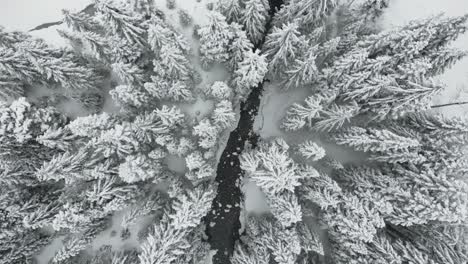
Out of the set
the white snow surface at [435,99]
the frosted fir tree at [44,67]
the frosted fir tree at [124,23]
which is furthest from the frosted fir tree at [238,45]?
the frosted fir tree at [44,67]

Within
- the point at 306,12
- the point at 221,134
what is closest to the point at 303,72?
the point at 306,12

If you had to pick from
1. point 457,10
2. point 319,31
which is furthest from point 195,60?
point 457,10

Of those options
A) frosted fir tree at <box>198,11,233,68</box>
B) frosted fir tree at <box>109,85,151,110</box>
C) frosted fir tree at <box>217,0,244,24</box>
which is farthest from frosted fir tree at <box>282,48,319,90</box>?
frosted fir tree at <box>109,85,151,110</box>

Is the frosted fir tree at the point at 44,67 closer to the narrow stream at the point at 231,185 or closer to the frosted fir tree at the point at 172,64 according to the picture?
the frosted fir tree at the point at 172,64

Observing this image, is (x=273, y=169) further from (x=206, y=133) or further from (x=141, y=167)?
(x=141, y=167)

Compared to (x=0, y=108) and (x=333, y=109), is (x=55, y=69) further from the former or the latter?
(x=333, y=109)

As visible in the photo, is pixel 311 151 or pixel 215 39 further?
pixel 311 151
